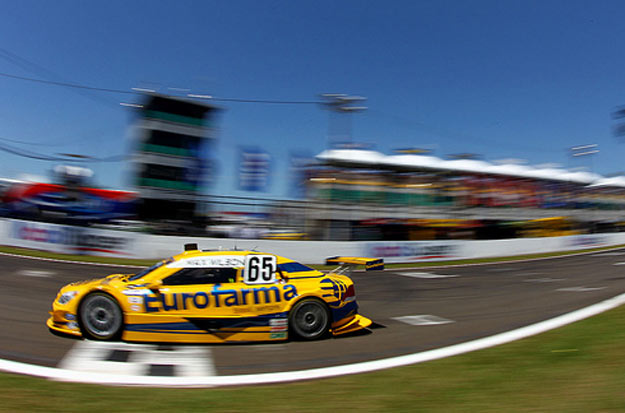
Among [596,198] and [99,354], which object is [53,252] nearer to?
[99,354]

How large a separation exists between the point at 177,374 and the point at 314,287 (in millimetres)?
2318

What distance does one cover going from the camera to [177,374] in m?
4.55

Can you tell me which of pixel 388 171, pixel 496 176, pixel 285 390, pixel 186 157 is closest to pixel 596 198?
pixel 496 176

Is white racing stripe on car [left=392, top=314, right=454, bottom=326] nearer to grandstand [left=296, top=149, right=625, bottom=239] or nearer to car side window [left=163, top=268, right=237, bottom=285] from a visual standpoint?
car side window [left=163, top=268, right=237, bottom=285]

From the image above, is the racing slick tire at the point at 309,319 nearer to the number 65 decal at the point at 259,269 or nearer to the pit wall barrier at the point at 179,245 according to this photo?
the number 65 decal at the point at 259,269

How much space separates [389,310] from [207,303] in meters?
4.38

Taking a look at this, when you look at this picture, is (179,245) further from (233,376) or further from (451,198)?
(451,198)

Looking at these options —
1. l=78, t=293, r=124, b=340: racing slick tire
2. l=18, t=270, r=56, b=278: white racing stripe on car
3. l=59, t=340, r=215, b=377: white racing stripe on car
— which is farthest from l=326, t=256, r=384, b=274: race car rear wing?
l=18, t=270, r=56, b=278: white racing stripe on car

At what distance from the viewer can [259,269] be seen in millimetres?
6168

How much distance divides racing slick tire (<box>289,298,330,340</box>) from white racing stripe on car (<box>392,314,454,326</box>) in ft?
6.58

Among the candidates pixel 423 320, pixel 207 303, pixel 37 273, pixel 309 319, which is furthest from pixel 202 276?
pixel 37 273

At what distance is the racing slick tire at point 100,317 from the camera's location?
5605 millimetres

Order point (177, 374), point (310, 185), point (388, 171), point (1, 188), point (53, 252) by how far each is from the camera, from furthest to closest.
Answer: point (388, 171), point (310, 185), point (1, 188), point (53, 252), point (177, 374)

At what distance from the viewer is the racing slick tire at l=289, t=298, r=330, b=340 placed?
605cm
